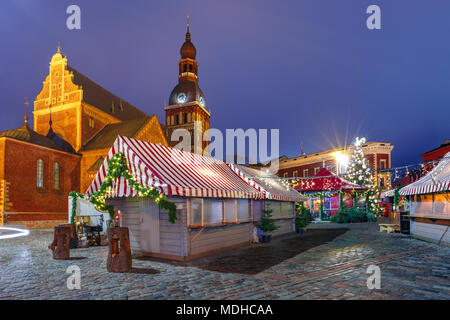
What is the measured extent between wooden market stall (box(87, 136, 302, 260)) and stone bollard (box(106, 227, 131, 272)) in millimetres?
1750

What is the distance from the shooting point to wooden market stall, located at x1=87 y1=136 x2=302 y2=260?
1037 centimetres

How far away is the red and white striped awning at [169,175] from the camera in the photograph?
10.1 meters

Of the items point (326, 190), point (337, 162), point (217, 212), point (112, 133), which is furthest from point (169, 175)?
point (337, 162)

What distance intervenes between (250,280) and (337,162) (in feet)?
121

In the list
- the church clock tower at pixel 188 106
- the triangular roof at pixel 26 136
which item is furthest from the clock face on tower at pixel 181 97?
the triangular roof at pixel 26 136

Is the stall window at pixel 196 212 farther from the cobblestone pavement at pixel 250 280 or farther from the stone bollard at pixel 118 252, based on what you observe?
the stone bollard at pixel 118 252

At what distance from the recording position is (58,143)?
38.7 metres

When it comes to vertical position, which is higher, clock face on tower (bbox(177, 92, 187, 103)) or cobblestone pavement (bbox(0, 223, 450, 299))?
clock face on tower (bbox(177, 92, 187, 103))

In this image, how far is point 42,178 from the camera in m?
32.5

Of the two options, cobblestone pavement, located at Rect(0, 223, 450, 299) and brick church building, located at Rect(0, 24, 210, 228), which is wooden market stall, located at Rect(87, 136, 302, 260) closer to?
cobblestone pavement, located at Rect(0, 223, 450, 299)

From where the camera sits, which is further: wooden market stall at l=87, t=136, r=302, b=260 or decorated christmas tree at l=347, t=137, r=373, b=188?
decorated christmas tree at l=347, t=137, r=373, b=188

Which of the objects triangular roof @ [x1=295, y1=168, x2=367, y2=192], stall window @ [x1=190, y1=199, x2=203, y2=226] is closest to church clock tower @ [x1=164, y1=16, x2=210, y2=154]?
triangular roof @ [x1=295, y1=168, x2=367, y2=192]

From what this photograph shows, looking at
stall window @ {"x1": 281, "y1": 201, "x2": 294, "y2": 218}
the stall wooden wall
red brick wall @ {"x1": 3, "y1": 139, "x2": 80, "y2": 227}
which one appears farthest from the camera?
red brick wall @ {"x1": 3, "y1": 139, "x2": 80, "y2": 227}
